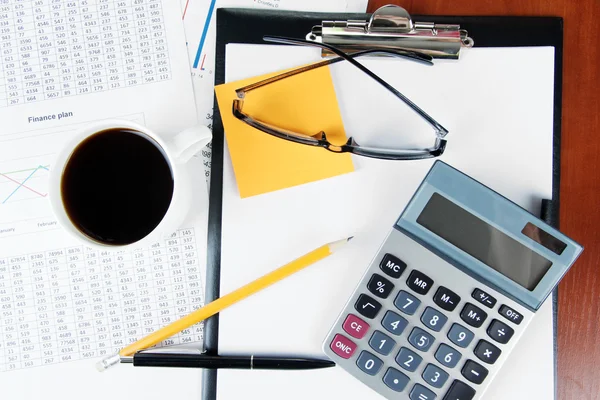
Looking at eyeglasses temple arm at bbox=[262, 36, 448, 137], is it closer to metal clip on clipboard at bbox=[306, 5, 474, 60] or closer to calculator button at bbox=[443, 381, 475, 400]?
metal clip on clipboard at bbox=[306, 5, 474, 60]

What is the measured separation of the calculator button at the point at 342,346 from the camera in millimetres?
384

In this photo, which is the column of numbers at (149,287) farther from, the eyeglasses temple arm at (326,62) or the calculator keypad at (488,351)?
the calculator keypad at (488,351)

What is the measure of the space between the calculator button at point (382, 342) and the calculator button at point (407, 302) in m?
0.03

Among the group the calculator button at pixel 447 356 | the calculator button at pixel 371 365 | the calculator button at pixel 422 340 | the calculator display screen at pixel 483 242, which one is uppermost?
the calculator display screen at pixel 483 242

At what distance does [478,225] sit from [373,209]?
9cm

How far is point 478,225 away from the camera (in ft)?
1.22

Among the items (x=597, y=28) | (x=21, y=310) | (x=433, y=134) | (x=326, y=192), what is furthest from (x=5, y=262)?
(x=597, y=28)

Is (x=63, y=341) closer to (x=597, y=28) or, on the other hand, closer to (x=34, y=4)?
(x=34, y=4)

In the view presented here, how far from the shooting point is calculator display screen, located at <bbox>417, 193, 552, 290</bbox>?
37cm

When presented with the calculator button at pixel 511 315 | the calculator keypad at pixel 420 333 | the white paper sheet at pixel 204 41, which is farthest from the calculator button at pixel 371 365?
the white paper sheet at pixel 204 41

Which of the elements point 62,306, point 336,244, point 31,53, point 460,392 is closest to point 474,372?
point 460,392

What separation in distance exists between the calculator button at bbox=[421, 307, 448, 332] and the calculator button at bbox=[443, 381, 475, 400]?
0.04m

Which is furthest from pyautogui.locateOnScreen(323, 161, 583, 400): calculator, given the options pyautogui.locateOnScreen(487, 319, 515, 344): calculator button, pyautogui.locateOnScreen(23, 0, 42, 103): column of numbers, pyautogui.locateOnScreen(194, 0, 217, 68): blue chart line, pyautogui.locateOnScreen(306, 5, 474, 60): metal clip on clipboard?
pyautogui.locateOnScreen(23, 0, 42, 103): column of numbers

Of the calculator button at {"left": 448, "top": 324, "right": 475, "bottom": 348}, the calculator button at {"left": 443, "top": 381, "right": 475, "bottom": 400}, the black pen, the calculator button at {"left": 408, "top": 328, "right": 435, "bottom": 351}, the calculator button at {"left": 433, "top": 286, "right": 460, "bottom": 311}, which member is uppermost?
the calculator button at {"left": 433, "top": 286, "right": 460, "bottom": 311}
